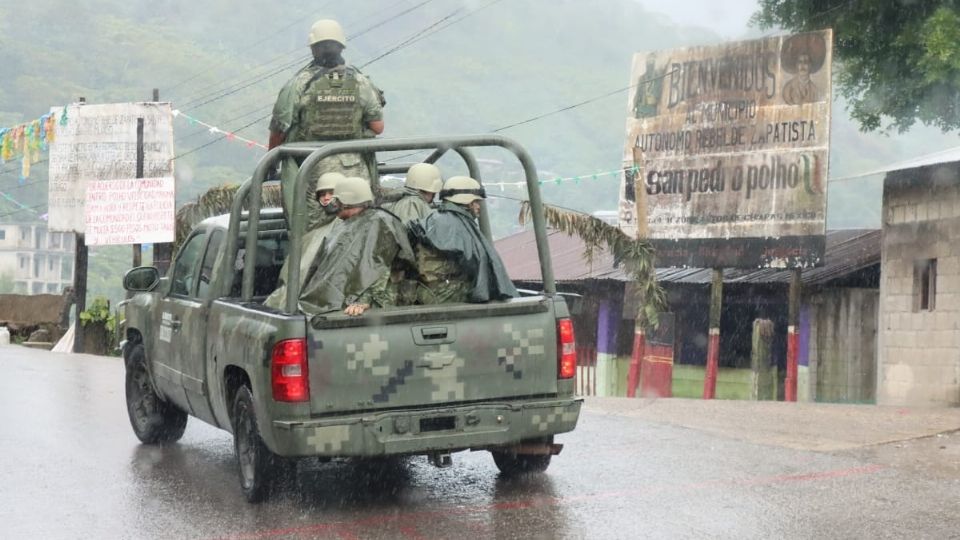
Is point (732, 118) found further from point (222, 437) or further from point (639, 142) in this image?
point (222, 437)

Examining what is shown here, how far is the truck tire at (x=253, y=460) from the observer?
695cm

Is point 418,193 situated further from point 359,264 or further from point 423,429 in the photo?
point 423,429

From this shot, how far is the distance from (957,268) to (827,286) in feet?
21.8

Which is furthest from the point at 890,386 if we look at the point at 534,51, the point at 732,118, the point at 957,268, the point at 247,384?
the point at 534,51

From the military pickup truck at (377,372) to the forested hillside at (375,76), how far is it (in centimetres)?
5482

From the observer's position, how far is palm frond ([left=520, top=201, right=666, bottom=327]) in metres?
19.7

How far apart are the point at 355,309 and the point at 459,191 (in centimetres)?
115

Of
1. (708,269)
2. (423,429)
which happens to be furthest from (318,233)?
(708,269)

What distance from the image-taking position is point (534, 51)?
18612 cm

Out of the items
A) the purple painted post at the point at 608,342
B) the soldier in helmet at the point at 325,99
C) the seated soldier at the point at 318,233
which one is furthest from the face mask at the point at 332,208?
the purple painted post at the point at 608,342

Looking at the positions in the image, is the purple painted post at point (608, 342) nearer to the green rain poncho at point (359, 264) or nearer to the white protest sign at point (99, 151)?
the white protest sign at point (99, 151)

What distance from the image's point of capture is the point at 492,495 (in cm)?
732

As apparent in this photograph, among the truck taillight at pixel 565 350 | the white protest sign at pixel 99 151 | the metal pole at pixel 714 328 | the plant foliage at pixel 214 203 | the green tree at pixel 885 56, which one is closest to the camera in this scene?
the truck taillight at pixel 565 350

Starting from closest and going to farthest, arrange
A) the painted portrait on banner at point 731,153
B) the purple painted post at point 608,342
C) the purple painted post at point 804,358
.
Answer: the painted portrait on banner at point 731,153
the purple painted post at point 804,358
the purple painted post at point 608,342
